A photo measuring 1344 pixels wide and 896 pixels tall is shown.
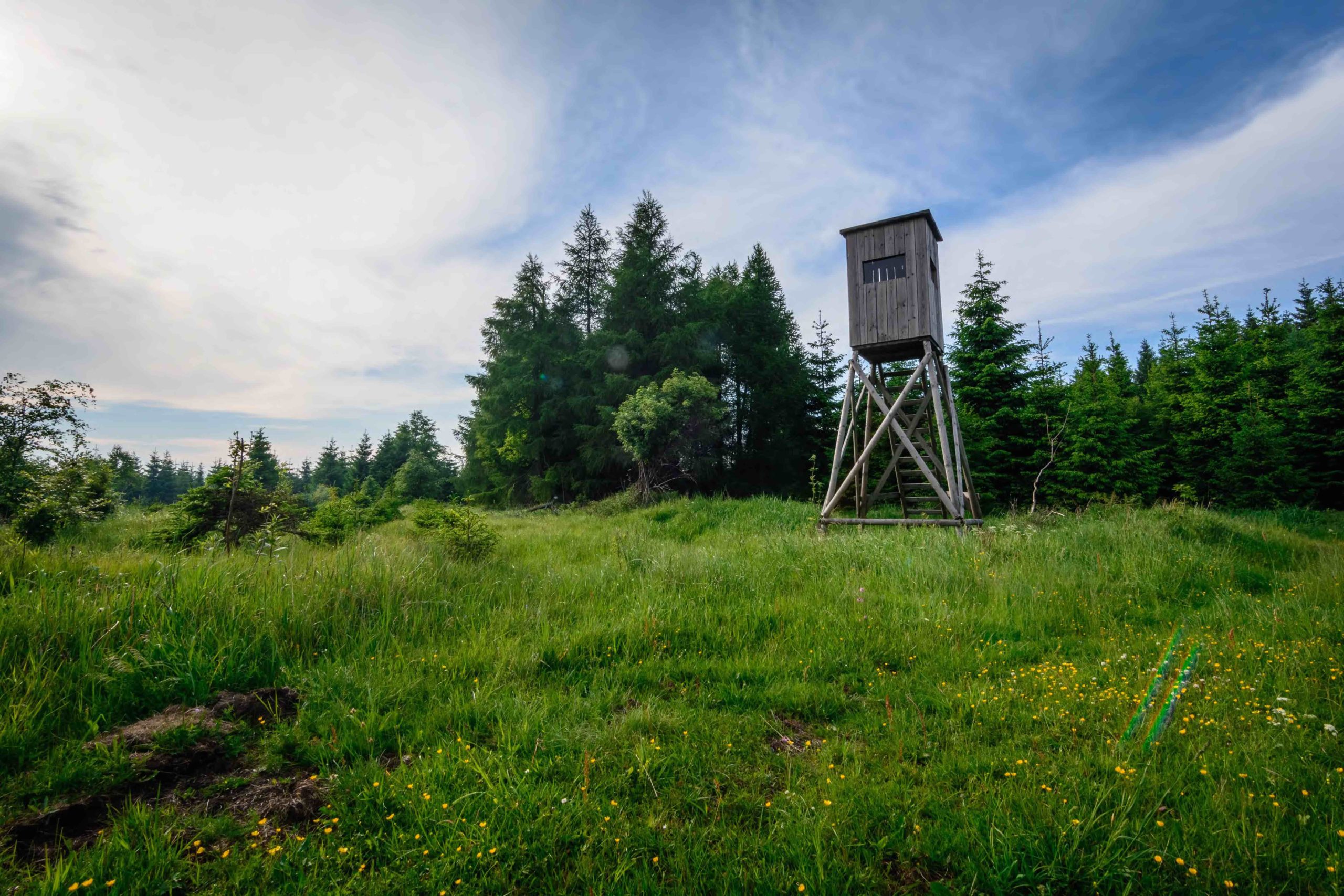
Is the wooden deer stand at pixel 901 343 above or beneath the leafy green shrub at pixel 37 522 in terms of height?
above

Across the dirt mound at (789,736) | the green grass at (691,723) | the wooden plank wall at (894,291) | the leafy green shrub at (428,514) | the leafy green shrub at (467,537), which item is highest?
the wooden plank wall at (894,291)

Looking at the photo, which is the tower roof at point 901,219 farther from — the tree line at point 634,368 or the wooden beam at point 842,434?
the tree line at point 634,368

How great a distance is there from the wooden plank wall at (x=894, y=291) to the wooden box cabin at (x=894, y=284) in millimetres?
11

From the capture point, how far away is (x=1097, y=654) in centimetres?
436

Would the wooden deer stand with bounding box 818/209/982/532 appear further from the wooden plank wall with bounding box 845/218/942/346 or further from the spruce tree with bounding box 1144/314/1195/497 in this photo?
the spruce tree with bounding box 1144/314/1195/497

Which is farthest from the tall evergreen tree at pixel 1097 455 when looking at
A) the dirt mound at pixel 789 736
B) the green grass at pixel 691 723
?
the dirt mound at pixel 789 736

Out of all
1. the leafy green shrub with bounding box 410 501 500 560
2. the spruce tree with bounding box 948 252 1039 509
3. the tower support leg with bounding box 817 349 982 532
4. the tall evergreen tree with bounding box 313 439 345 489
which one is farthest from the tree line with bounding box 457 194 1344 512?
the tall evergreen tree with bounding box 313 439 345 489

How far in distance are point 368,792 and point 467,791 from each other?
461mm

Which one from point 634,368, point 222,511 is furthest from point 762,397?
point 222,511

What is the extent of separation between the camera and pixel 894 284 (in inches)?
442

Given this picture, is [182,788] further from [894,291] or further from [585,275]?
[585,275]

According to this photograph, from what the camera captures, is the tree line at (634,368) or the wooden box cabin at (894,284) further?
the tree line at (634,368)

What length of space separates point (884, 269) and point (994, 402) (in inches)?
437

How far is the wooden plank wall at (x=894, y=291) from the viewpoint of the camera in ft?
36.1
